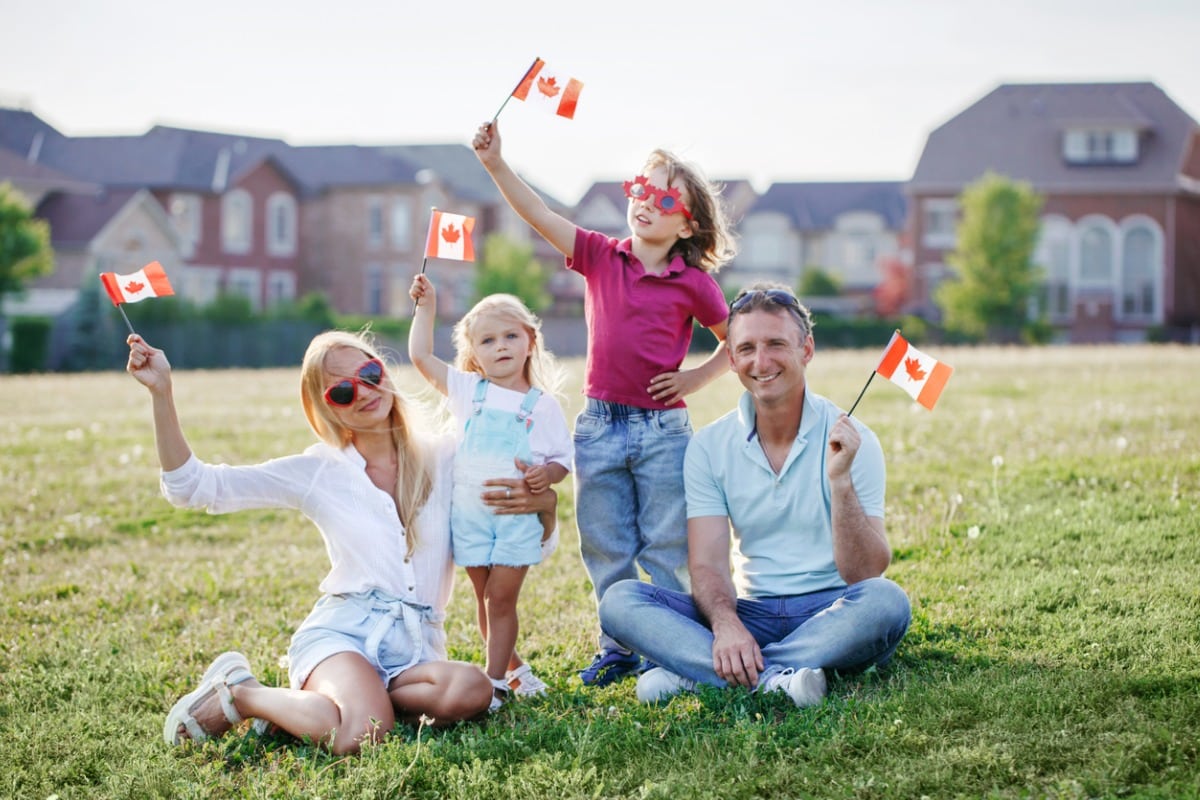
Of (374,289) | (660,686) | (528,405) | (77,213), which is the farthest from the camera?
(374,289)

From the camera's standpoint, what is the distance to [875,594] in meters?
4.29

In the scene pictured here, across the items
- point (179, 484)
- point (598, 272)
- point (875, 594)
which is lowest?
point (875, 594)

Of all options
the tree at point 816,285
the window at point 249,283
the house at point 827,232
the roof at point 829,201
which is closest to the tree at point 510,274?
the window at point 249,283

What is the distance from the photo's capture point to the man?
4.27 meters

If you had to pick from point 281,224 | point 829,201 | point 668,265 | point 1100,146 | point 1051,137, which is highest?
point 1051,137

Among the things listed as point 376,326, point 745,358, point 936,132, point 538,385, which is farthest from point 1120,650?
point 936,132

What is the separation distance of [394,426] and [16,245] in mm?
29720

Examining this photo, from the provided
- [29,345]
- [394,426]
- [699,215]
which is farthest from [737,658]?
[29,345]

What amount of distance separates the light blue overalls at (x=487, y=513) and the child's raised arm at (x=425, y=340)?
0.24 meters

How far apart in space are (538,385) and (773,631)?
4.17 ft

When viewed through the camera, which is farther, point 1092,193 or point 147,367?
point 1092,193

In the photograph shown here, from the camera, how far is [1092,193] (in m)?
44.5

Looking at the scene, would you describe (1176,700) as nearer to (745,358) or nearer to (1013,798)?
(1013,798)

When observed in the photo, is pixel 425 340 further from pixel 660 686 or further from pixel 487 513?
pixel 660 686
